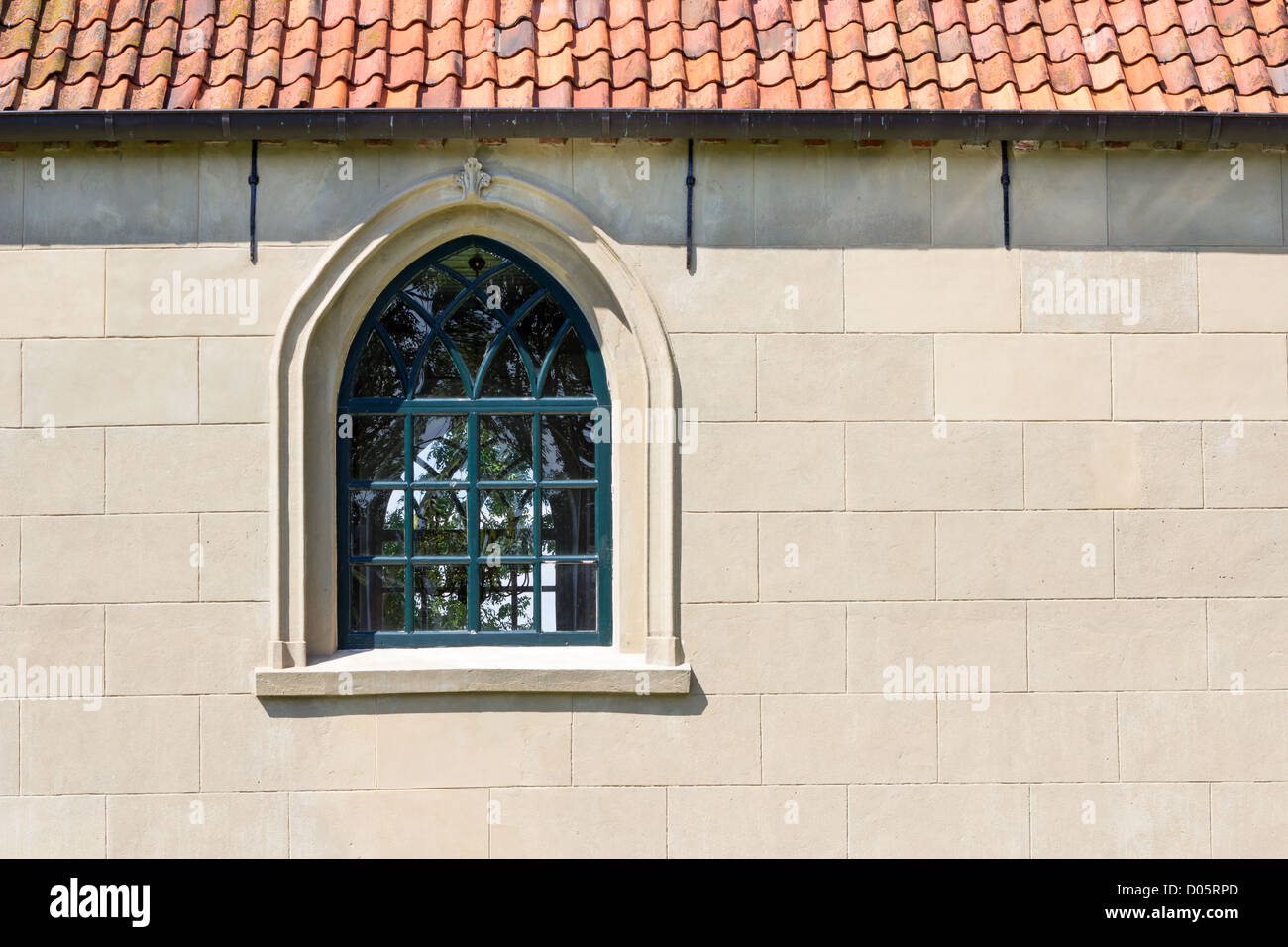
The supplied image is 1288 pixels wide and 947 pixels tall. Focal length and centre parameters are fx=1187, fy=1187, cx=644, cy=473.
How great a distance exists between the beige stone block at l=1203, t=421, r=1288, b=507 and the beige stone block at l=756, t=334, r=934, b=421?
1357 mm

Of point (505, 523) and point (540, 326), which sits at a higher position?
point (540, 326)

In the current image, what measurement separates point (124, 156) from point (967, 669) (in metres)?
4.63

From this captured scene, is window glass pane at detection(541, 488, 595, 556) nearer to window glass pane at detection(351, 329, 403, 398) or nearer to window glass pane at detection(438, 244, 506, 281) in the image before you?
window glass pane at detection(351, 329, 403, 398)

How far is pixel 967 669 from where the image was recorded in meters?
5.55

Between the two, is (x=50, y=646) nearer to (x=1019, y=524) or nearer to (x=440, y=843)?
(x=440, y=843)

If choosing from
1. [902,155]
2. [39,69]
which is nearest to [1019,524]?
[902,155]

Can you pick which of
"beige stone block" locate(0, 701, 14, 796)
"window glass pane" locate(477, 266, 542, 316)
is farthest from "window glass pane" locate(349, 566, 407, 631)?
"beige stone block" locate(0, 701, 14, 796)

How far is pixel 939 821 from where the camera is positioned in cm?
555

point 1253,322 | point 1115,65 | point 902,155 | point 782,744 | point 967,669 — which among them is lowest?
point 782,744

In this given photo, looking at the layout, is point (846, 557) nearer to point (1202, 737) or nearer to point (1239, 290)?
point (1202, 737)

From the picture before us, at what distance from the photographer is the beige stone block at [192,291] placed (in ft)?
18.2

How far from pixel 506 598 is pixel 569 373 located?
115 cm

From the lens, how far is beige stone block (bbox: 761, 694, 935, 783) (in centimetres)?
555

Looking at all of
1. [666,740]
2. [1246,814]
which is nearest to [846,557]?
[666,740]
